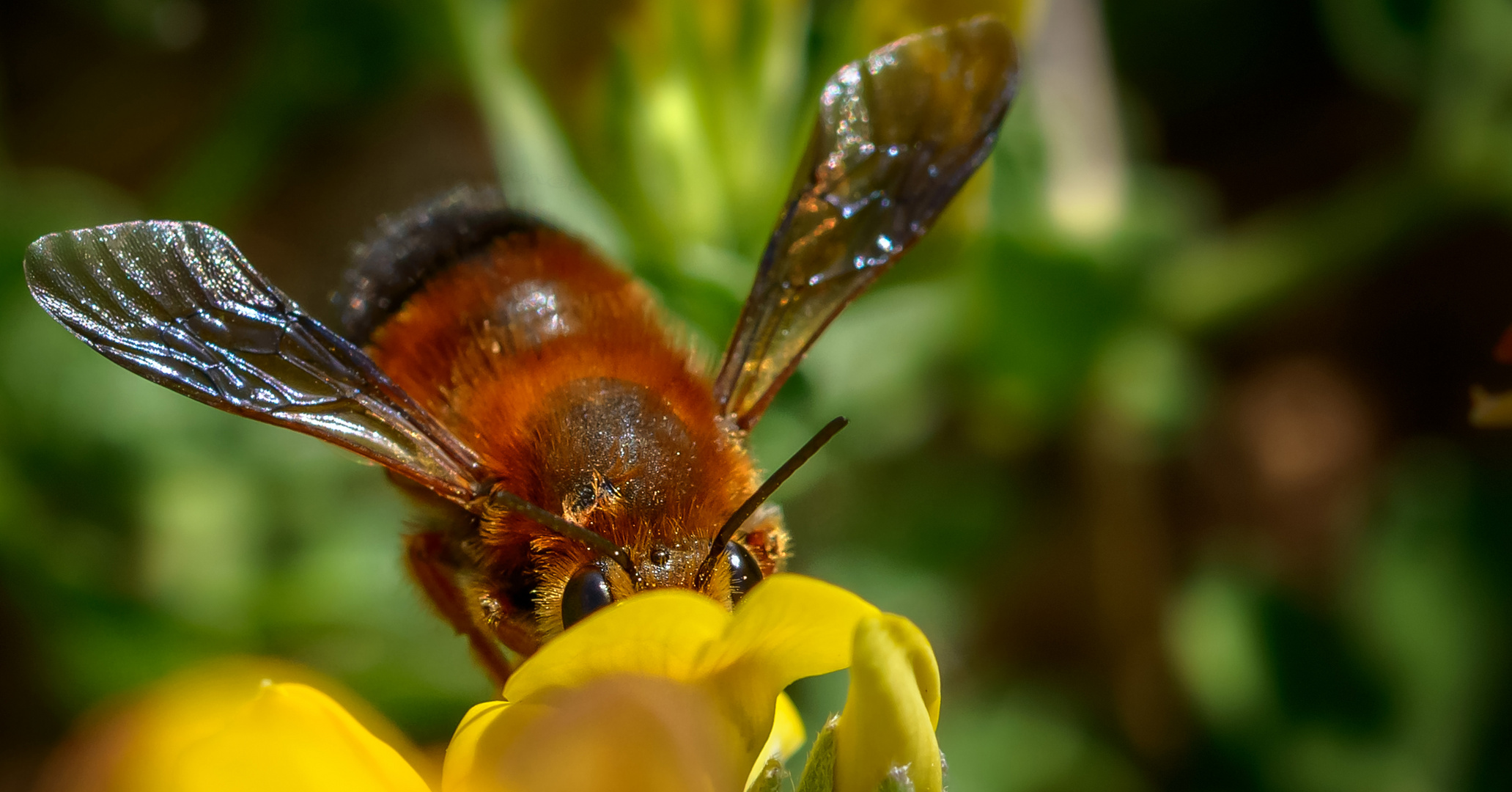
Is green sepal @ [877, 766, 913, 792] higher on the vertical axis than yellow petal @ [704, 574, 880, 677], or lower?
lower

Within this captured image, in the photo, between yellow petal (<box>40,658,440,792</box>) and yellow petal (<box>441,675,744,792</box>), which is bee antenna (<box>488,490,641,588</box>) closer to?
yellow petal (<box>441,675,744,792</box>)

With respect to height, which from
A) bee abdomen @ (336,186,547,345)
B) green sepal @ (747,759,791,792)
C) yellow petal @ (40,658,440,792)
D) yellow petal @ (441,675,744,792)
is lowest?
yellow petal @ (40,658,440,792)

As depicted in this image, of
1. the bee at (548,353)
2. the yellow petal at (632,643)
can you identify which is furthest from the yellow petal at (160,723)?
the yellow petal at (632,643)

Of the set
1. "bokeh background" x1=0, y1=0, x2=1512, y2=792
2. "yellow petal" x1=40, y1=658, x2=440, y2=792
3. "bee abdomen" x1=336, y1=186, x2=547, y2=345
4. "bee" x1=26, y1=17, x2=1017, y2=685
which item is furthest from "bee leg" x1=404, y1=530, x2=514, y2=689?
"bokeh background" x1=0, y1=0, x2=1512, y2=792

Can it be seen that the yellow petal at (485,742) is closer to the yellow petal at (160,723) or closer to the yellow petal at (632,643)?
the yellow petal at (632,643)

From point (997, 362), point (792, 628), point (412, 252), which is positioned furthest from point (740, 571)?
point (997, 362)

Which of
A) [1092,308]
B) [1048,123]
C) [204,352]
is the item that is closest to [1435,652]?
[1092,308]

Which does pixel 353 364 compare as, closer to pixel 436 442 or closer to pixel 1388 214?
pixel 436 442
